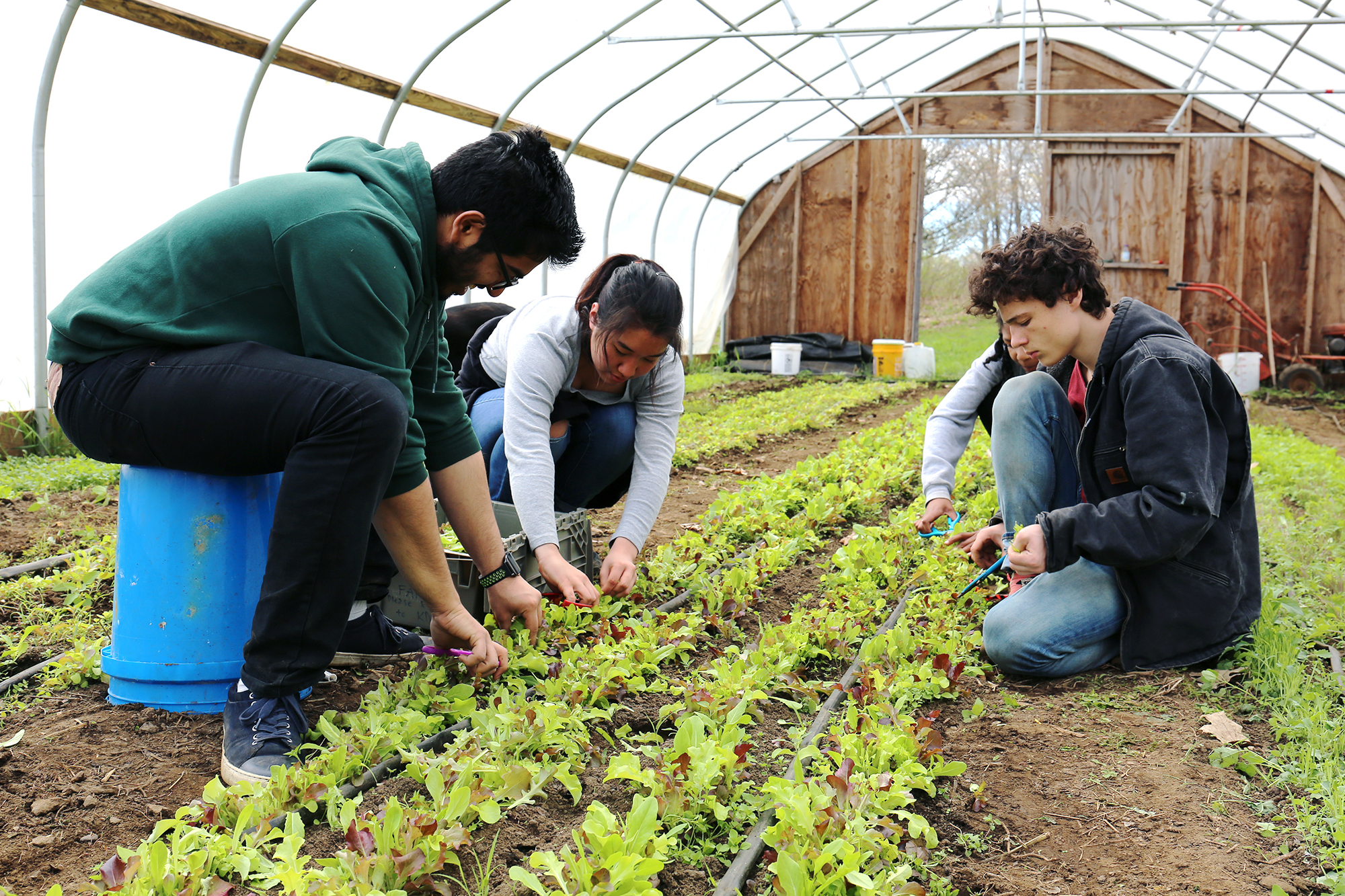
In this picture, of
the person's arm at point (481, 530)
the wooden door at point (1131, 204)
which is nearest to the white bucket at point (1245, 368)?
the wooden door at point (1131, 204)

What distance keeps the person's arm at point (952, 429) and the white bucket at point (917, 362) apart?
390 inches

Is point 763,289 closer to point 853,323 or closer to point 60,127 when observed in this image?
point 853,323

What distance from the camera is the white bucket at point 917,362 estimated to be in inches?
513

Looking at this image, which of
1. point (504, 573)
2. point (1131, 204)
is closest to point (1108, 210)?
point (1131, 204)

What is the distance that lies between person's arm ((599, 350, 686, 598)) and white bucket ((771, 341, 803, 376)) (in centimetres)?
1017

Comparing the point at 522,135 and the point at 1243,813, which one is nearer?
the point at 1243,813

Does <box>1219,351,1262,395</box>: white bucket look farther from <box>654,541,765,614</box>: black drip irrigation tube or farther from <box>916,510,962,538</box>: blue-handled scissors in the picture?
<box>654,541,765,614</box>: black drip irrigation tube

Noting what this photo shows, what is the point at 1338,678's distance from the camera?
2.49 metres

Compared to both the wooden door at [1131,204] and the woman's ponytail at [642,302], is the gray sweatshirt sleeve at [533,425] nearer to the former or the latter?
the woman's ponytail at [642,302]

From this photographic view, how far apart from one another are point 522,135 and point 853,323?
12.6 m

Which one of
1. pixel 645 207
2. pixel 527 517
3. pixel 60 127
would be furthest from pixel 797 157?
pixel 527 517

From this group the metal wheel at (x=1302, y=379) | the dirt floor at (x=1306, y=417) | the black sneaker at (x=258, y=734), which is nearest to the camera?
the black sneaker at (x=258, y=734)

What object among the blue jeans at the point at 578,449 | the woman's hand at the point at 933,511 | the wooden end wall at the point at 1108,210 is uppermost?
the wooden end wall at the point at 1108,210

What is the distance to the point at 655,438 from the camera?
3.21 m
